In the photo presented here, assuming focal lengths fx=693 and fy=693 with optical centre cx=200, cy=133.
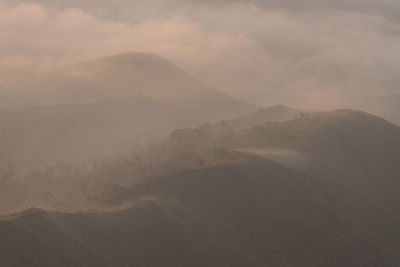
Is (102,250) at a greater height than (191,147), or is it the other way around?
(102,250)

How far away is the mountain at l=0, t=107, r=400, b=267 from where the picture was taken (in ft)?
316

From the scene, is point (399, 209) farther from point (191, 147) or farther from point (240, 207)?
point (191, 147)

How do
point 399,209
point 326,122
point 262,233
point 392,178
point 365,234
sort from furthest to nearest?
point 326,122 → point 392,178 → point 399,209 → point 365,234 → point 262,233

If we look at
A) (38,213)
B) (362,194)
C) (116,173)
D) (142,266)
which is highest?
(38,213)

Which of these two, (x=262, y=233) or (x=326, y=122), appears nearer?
(x=262, y=233)

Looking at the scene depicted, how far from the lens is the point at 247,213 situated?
400 ft

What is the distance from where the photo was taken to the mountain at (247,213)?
9644 cm

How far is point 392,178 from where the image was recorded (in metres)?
164

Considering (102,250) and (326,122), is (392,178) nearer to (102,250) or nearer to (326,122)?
(326,122)

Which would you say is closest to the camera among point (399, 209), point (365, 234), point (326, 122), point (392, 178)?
point (365, 234)

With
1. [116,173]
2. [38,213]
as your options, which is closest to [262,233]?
[38,213]

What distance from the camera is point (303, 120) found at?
181 meters

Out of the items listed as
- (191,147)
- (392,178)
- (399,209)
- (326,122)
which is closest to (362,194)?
(399,209)

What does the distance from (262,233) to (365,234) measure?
71.4 feet
